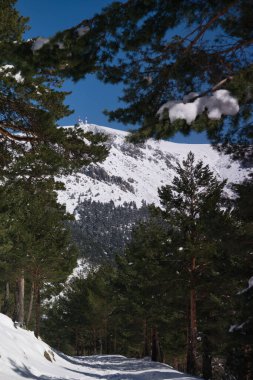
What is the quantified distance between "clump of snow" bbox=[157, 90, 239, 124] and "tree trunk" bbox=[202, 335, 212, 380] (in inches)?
790

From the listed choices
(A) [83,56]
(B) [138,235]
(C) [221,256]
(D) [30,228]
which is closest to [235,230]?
(C) [221,256]

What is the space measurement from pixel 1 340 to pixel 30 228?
12.4 meters

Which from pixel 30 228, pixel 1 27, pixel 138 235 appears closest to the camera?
pixel 1 27

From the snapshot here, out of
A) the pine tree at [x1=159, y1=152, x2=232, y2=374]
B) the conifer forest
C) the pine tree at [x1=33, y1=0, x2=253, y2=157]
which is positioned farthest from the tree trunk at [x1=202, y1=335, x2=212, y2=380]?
the pine tree at [x1=33, y1=0, x2=253, y2=157]

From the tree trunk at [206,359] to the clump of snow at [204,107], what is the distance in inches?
790

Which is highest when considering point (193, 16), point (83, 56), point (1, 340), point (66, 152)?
point (66, 152)

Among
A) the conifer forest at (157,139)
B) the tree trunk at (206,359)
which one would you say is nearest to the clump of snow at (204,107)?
the conifer forest at (157,139)

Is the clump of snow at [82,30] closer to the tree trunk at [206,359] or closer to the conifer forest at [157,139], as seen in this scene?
the conifer forest at [157,139]

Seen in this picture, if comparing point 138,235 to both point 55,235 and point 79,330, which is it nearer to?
point 55,235

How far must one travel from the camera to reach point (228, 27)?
6828mm

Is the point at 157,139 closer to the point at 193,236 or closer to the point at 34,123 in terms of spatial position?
the point at 34,123

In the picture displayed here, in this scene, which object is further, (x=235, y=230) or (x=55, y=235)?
(x=55, y=235)

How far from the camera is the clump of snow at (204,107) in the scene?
5.11 meters

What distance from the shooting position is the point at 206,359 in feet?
74.1
